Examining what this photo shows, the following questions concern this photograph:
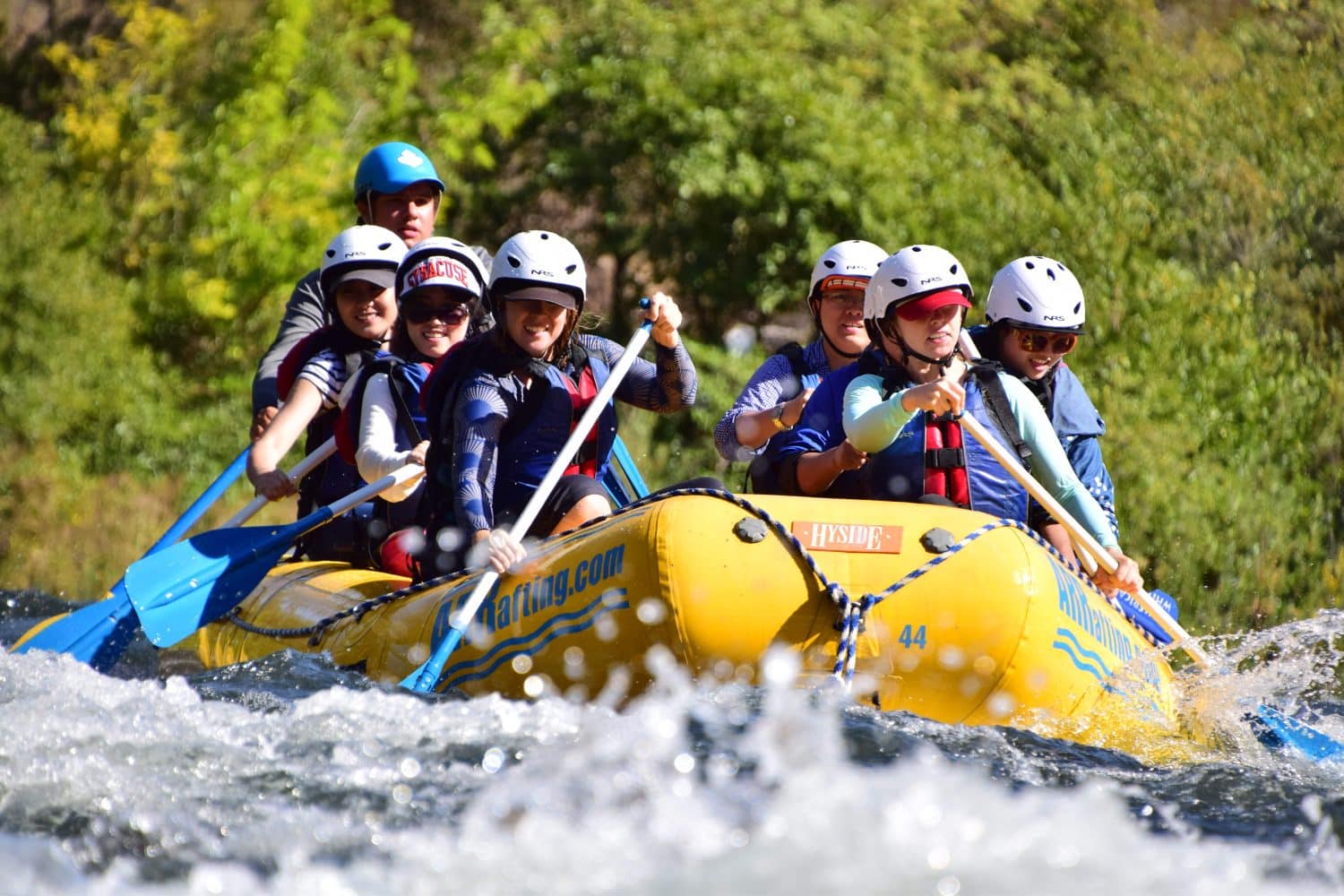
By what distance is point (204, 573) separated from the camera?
21.8ft

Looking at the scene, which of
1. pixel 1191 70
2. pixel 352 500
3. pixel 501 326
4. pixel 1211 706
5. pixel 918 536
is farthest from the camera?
pixel 1191 70

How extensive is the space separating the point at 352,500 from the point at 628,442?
19.3 ft

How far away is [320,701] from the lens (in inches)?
178

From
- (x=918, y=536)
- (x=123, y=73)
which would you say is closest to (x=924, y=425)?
(x=918, y=536)

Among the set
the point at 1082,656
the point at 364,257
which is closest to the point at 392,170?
the point at 364,257

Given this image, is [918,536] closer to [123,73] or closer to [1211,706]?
[1211,706]

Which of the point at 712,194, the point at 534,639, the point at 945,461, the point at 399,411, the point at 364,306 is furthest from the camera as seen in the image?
the point at 712,194

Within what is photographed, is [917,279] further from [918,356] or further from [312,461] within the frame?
[312,461]

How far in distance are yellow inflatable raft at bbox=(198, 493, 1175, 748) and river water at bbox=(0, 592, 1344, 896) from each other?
113 millimetres

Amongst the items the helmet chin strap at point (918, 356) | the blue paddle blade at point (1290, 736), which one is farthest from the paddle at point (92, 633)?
the blue paddle blade at point (1290, 736)

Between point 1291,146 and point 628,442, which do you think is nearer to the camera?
point 1291,146

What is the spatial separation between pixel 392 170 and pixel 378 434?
200 centimetres

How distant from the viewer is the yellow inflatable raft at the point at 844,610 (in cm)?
471

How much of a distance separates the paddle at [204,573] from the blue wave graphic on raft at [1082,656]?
264cm
